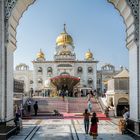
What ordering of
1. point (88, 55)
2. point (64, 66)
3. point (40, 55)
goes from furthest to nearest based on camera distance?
point (88, 55) < point (40, 55) < point (64, 66)

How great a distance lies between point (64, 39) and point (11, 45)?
51176mm

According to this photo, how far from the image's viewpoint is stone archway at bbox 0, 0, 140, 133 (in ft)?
37.6

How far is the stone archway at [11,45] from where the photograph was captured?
451 inches

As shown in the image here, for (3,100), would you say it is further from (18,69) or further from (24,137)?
(18,69)

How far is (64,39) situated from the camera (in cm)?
6359

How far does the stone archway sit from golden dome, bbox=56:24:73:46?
5093 centimetres

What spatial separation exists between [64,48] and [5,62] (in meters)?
51.1

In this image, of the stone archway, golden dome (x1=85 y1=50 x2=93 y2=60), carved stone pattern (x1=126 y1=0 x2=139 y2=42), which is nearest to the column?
the stone archway

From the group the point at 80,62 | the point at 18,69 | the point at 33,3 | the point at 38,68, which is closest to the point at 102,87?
the point at 80,62

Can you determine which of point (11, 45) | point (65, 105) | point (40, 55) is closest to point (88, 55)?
point (40, 55)

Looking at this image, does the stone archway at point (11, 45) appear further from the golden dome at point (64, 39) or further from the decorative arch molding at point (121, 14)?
the golden dome at point (64, 39)

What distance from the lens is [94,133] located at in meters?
11.3

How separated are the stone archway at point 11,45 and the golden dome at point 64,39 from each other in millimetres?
50928

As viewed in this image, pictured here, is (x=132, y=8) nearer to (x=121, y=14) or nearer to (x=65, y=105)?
(x=121, y=14)
